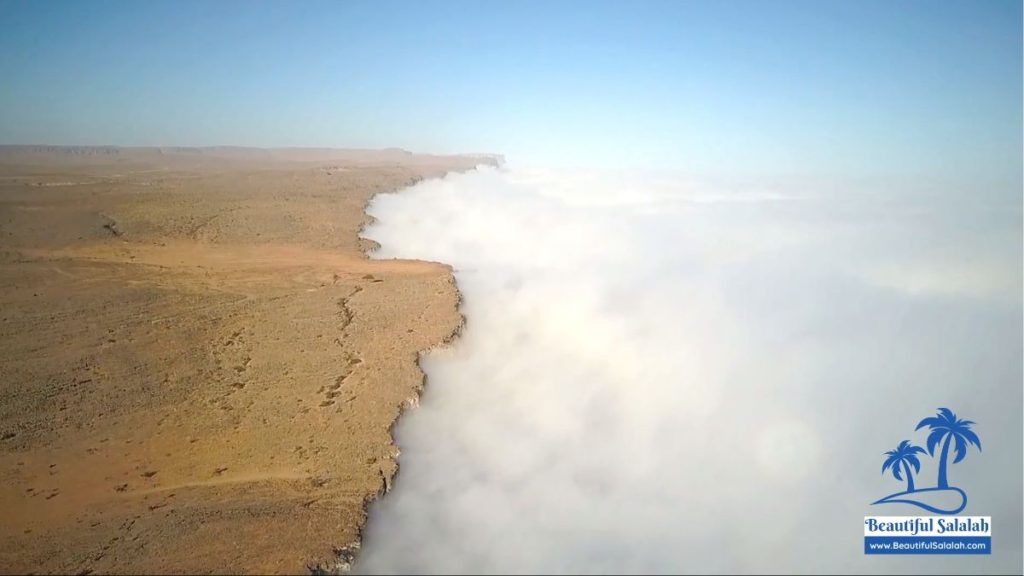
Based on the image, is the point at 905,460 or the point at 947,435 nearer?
the point at 905,460

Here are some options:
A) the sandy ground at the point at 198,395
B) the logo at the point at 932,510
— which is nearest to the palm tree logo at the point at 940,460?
the logo at the point at 932,510

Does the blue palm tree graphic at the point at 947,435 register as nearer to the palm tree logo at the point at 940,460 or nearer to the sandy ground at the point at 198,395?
the palm tree logo at the point at 940,460

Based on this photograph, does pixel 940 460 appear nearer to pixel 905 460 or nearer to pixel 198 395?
pixel 905 460

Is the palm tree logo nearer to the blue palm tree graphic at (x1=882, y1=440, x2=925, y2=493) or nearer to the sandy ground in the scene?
the blue palm tree graphic at (x1=882, y1=440, x2=925, y2=493)

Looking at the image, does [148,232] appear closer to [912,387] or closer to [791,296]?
[791,296]

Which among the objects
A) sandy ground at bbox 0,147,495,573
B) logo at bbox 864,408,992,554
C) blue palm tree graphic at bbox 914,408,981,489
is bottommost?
logo at bbox 864,408,992,554

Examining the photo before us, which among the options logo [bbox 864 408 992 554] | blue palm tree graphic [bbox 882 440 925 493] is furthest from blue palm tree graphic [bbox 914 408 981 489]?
blue palm tree graphic [bbox 882 440 925 493]

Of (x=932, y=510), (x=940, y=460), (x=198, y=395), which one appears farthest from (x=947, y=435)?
(x=198, y=395)
